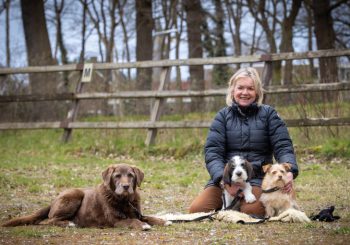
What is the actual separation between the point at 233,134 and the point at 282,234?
71.1 inches

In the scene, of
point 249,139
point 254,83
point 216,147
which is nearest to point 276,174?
point 249,139

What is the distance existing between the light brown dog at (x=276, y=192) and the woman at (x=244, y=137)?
26cm

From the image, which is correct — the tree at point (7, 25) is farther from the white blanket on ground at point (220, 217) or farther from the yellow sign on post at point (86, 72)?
the white blanket on ground at point (220, 217)

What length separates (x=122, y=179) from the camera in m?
6.41

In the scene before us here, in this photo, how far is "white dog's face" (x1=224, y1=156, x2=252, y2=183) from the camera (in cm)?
675

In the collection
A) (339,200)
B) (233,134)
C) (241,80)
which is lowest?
(339,200)

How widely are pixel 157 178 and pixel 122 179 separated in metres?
4.51

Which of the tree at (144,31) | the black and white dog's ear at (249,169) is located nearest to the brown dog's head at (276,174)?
the black and white dog's ear at (249,169)

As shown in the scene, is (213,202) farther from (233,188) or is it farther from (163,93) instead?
(163,93)

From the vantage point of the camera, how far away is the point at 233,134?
24.3 ft

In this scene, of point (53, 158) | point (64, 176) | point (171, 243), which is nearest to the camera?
point (171, 243)

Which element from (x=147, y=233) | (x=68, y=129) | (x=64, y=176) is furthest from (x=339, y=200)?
(x=68, y=129)

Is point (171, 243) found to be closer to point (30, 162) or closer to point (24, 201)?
point (24, 201)

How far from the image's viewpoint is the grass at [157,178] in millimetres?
5934
